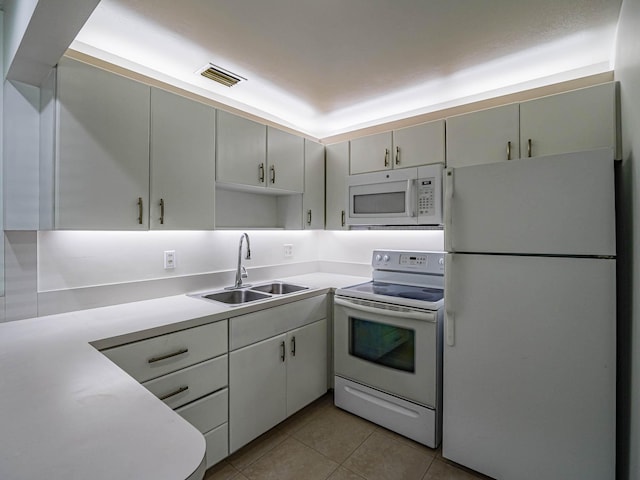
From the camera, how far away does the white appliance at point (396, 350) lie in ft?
6.41

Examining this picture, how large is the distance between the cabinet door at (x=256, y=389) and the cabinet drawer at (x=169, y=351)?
0.17 meters

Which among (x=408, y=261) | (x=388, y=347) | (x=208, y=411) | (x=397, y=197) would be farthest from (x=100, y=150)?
(x=408, y=261)

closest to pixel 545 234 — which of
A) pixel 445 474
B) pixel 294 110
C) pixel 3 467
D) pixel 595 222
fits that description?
pixel 595 222

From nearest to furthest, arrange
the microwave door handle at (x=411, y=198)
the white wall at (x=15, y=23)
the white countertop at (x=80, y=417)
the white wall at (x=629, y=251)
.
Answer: the white countertop at (x=80, y=417), the white wall at (x=15, y=23), the white wall at (x=629, y=251), the microwave door handle at (x=411, y=198)

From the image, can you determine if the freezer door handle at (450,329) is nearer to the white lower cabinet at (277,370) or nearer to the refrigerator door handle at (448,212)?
the refrigerator door handle at (448,212)

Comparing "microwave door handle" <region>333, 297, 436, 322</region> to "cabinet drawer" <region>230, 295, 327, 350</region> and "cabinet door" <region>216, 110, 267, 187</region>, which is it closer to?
"cabinet drawer" <region>230, 295, 327, 350</region>

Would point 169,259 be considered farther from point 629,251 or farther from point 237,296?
point 629,251

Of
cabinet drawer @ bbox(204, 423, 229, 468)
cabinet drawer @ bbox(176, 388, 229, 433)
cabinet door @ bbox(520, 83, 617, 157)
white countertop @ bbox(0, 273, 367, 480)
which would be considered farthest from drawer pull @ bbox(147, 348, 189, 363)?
cabinet door @ bbox(520, 83, 617, 157)

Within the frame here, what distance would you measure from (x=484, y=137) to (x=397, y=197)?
70 cm

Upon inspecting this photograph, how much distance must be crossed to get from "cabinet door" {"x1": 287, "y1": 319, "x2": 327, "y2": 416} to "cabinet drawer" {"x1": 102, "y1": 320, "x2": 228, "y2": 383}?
1.92ft

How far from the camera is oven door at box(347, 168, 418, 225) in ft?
7.88

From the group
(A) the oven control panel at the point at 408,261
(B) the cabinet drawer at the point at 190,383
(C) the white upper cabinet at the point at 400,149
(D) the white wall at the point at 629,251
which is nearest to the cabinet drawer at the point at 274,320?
(B) the cabinet drawer at the point at 190,383

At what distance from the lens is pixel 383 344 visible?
219 cm

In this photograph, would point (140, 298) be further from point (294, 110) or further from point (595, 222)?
point (595, 222)
